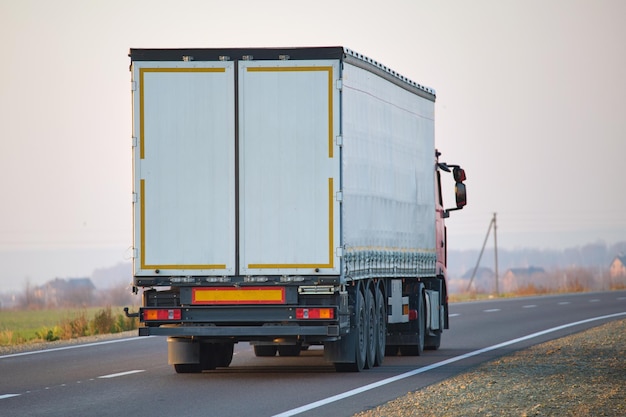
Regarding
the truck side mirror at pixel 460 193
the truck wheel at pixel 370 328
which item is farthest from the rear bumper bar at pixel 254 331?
the truck side mirror at pixel 460 193

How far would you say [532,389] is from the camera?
1582cm

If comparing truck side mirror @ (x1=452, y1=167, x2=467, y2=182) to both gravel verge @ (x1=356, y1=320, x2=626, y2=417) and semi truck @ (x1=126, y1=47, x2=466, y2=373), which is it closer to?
gravel verge @ (x1=356, y1=320, x2=626, y2=417)

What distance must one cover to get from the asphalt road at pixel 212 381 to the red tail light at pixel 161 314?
2.63ft

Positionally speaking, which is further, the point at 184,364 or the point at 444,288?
the point at 444,288

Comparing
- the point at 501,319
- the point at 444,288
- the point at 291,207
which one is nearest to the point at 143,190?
the point at 291,207

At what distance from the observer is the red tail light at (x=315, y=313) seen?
1784 cm

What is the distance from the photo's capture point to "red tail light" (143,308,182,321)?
18.0 metres

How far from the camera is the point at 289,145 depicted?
58.9ft

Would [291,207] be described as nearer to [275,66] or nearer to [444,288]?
[275,66]

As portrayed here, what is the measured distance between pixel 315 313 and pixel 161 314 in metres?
1.97

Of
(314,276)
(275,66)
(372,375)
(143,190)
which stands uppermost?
(275,66)

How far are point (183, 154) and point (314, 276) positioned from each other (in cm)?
227

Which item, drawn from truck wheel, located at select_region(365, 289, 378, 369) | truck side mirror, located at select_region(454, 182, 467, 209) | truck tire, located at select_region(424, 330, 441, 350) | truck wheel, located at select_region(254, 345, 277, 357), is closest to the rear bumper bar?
truck wheel, located at select_region(365, 289, 378, 369)

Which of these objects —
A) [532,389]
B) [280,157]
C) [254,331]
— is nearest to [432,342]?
[254,331]
